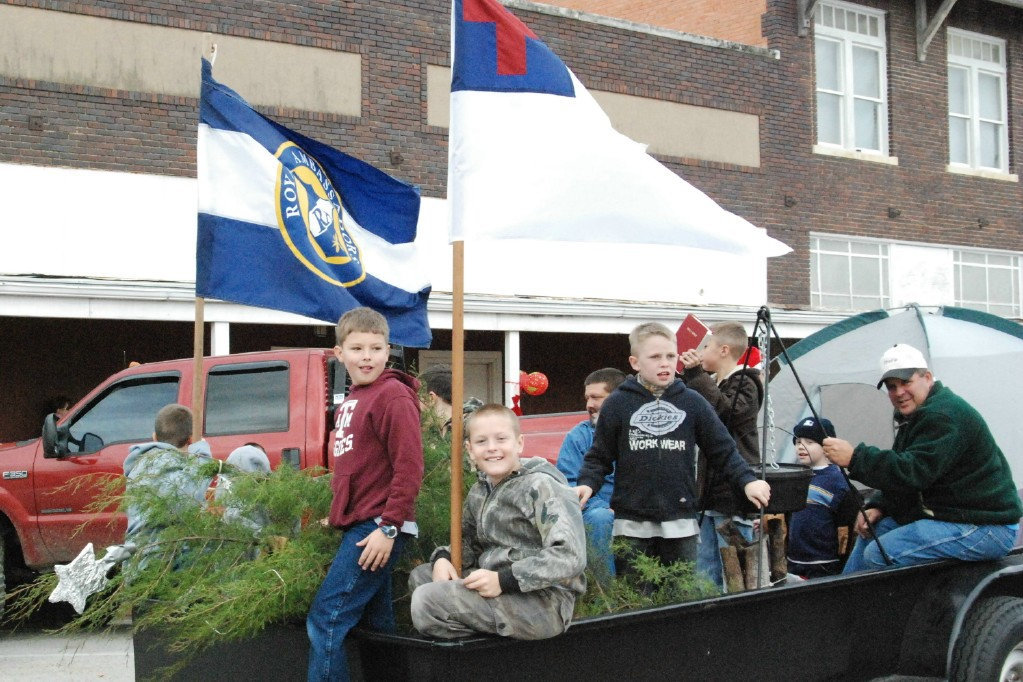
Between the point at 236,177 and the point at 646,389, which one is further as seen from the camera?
the point at 236,177

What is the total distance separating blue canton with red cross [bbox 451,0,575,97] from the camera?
4.33 m

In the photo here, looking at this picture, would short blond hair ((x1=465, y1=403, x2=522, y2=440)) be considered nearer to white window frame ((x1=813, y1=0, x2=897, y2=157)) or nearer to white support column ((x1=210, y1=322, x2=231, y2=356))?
white support column ((x1=210, y1=322, x2=231, y2=356))

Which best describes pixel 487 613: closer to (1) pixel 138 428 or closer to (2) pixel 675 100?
(1) pixel 138 428

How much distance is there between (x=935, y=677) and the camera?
4.75 meters

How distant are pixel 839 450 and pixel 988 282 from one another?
683 inches

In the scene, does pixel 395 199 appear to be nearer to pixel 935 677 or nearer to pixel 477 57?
pixel 477 57

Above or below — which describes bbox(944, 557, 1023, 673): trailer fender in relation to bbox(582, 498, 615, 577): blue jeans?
below

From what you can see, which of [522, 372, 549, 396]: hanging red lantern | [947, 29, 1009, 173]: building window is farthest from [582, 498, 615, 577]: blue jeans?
[947, 29, 1009, 173]: building window

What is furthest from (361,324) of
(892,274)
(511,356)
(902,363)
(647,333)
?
(892,274)

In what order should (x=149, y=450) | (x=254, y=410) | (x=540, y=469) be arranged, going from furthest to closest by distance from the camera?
(x=254, y=410) < (x=149, y=450) < (x=540, y=469)

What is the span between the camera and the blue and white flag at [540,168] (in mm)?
4203

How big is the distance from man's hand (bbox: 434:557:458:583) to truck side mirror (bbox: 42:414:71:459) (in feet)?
17.8

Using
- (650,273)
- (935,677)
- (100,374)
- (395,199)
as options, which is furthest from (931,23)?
(935,677)

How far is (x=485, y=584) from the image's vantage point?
3506mm
